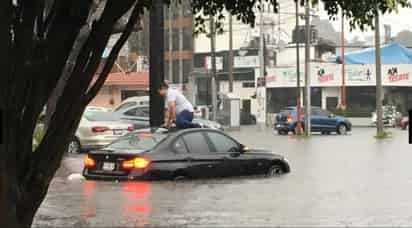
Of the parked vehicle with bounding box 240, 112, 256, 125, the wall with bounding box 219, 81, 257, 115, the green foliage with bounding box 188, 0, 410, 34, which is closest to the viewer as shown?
the green foliage with bounding box 188, 0, 410, 34

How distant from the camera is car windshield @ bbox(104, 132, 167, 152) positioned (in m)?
15.2

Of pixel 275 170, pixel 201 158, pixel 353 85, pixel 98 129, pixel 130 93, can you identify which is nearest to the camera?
pixel 201 158

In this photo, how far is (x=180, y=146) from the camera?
50.4ft

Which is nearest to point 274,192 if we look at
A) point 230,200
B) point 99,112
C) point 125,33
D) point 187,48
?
point 230,200

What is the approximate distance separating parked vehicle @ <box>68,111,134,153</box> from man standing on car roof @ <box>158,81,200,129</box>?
290 inches

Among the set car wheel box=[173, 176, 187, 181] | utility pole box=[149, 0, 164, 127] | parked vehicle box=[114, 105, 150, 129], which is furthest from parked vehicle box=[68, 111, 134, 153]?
car wheel box=[173, 176, 187, 181]

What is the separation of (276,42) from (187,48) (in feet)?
39.9

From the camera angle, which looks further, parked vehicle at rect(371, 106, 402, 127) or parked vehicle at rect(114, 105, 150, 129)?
parked vehicle at rect(371, 106, 402, 127)

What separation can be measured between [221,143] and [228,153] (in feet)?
0.80

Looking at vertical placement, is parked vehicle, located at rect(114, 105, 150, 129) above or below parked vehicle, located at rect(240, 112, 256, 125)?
above

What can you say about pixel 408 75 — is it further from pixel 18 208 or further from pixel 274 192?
pixel 18 208

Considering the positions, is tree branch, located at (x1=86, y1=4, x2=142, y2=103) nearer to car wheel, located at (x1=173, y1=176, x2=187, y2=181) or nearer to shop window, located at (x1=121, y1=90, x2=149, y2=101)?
car wheel, located at (x1=173, y1=176, x2=187, y2=181)

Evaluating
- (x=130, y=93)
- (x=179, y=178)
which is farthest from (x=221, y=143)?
(x=130, y=93)

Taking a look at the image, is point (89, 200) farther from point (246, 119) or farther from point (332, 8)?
point (246, 119)
